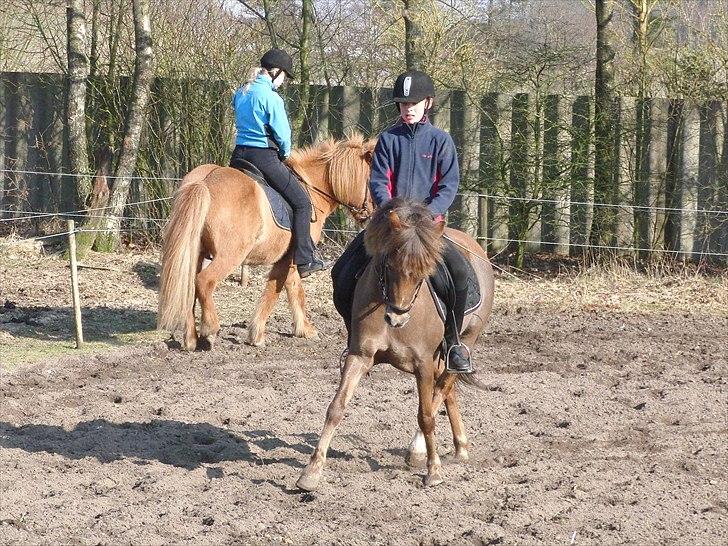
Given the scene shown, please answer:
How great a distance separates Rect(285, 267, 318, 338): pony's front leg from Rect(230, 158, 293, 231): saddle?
68 centimetres

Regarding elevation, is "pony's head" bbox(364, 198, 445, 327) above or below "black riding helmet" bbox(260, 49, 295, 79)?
below

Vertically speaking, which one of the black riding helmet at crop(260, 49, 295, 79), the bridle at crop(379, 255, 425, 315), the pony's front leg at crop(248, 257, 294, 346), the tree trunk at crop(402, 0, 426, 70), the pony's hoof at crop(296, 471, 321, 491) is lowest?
the pony's hoof at crop(296, 471, 321, 491)

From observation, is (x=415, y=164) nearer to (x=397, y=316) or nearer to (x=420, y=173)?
(x=420, y=173)

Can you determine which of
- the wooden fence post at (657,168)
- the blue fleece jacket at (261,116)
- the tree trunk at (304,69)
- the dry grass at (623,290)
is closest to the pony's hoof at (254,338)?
the blue fleece jacket at (261,116)

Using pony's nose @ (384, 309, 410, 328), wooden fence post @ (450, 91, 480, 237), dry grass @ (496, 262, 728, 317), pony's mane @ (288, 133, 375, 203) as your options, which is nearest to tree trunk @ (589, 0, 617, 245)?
dry grass @ (496, 262, 728, 317)

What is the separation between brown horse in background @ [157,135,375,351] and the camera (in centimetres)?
912

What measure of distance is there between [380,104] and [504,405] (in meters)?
7.83

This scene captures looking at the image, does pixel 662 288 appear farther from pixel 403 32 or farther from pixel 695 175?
pixel 403 32

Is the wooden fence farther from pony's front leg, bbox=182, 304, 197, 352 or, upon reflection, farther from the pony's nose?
the pony's nose

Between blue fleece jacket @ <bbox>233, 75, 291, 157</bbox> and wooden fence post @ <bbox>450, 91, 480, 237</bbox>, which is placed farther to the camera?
wooden fence post @ <bbox>450, 91, 480, 237</bbox>

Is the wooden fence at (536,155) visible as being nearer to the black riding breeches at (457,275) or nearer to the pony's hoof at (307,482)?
the black riding breeches at (457,275)

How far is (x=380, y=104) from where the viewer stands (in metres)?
15.1

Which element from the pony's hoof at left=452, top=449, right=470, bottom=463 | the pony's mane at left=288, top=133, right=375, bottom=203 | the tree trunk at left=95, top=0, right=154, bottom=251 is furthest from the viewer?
the tree trunk at left=95, top=0, right=154, bottom=251

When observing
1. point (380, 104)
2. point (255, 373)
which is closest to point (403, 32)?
point (380, 104)
